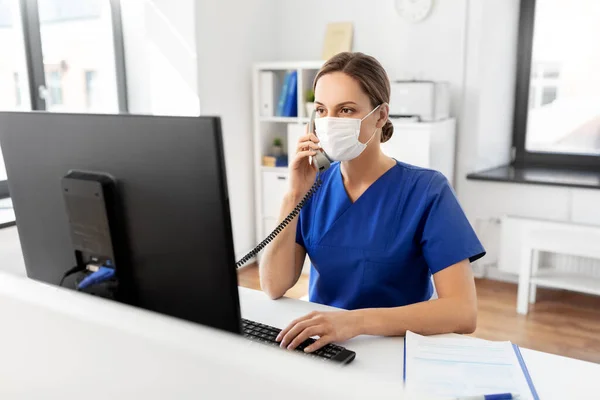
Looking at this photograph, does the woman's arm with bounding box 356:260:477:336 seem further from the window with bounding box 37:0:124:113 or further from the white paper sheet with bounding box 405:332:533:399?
the window with bounding box 37:0:124:113

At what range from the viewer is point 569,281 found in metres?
3.30

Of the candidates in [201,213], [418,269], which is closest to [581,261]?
[418,269]

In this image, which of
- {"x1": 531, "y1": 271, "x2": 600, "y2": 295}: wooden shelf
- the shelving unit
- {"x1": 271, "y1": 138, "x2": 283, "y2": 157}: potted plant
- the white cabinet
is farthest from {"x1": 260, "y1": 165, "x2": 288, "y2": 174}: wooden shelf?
{"x1": 531, "y1": 271, "x2": 600, "y2": 295}: wooden shelf

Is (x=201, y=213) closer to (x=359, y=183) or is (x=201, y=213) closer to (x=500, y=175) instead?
(x=359, y=183)

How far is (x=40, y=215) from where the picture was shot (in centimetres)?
96

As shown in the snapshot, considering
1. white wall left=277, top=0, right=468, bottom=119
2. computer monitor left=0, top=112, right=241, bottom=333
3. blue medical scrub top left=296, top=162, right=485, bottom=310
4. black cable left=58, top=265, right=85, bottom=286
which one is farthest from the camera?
white wall left=277, top=0, right=468, bottom=119

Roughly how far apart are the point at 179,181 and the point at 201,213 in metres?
0.05

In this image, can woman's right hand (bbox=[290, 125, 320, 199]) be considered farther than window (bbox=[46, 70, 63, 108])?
No

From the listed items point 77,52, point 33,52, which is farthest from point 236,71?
point 33,52

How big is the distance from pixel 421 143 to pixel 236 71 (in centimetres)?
141

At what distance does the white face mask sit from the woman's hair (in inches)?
1.9

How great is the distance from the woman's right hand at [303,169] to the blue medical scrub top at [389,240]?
0.08 meters

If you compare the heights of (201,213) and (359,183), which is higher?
(201,213)

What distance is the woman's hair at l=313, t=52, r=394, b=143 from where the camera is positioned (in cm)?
148
